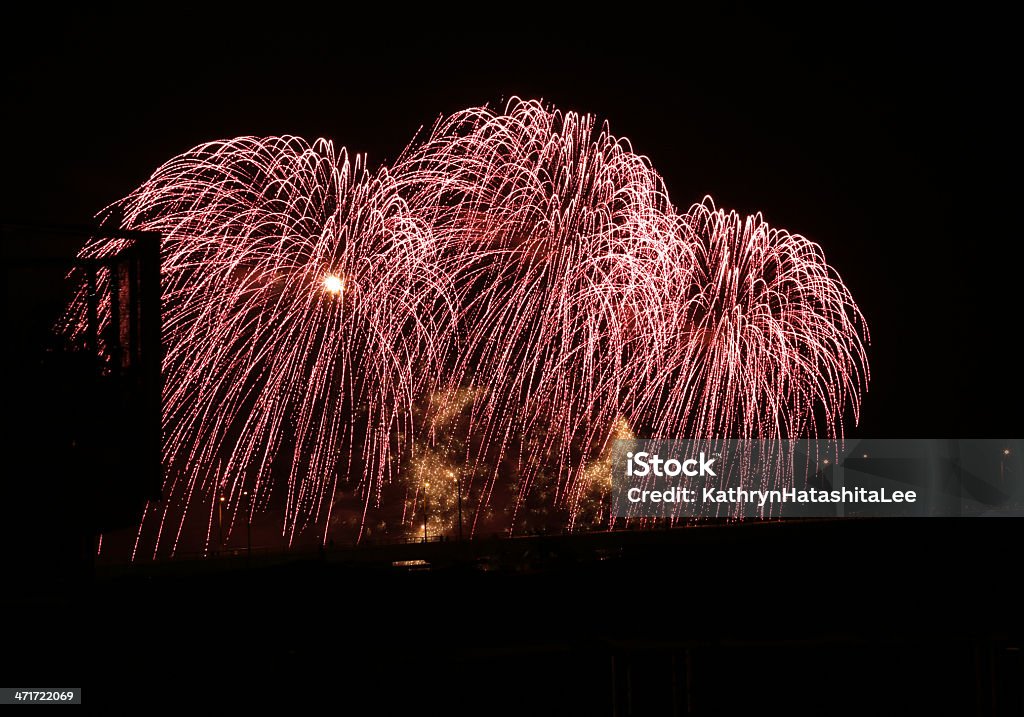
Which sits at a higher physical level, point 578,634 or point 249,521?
point 578,634

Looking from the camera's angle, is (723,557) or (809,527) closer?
(723,557)

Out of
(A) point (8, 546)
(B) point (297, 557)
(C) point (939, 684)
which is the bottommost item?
(B) point (297, 557)

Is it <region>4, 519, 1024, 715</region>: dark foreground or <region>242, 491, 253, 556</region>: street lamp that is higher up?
<region>4, 519, 1024, 715</region>: dark foreground

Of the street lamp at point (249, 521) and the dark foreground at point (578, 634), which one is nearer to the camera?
the dark foreground at point (578, 634)

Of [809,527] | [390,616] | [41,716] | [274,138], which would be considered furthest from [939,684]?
[809,527]

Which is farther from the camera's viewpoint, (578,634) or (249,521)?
(249,521)

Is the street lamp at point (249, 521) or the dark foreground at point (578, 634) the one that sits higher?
the dark foreground at point (578, 634)

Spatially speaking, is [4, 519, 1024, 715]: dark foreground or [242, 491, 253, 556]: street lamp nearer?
[4, 519, 1024, 715]: dark foreground

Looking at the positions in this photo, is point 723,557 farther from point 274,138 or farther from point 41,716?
point 41,716
